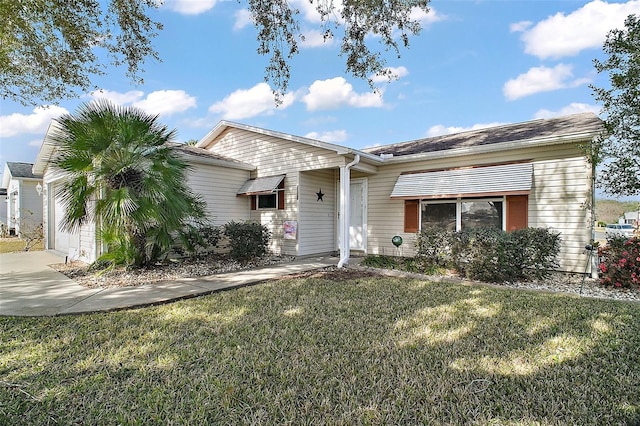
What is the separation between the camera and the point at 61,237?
446 inches

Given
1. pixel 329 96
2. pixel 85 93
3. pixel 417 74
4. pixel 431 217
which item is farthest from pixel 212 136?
pixel 431 217

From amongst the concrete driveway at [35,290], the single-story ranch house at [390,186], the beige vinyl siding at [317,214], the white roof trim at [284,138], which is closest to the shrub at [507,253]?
the single-story ranch house at [390,186]

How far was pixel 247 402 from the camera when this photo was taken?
245cm

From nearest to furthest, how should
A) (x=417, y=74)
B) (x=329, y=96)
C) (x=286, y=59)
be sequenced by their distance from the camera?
(x=286, y=59)
(x=417, y=74)
(x=329, y=96)

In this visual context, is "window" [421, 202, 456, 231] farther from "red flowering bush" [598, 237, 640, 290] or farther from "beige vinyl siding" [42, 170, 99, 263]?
"beige vinyl siding" [42, 170, 99, 263]

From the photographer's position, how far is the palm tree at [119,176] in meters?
6.29

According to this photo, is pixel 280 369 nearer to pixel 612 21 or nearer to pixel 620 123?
pixel 620 123

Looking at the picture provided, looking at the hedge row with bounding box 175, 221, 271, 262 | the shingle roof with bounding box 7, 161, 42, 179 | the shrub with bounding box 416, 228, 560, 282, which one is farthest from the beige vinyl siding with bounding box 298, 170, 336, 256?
the shingle roof with bounding box 7, 161, 42, 179

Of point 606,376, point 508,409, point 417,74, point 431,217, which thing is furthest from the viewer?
point 417,74

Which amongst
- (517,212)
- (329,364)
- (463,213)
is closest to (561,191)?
(517,212)

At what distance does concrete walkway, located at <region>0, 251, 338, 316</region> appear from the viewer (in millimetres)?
4832

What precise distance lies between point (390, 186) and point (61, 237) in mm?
12193

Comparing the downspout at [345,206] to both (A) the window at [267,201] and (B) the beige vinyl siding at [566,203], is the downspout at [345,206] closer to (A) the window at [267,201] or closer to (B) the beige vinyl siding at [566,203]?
(A) the window at [267,201]

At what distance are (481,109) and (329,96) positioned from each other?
22.3 feet
